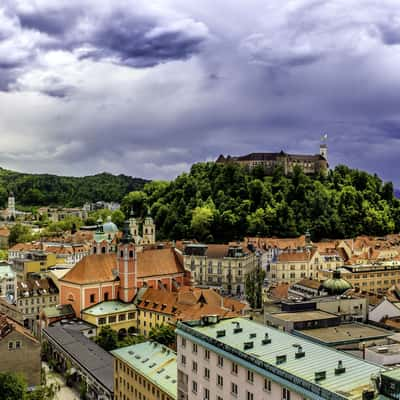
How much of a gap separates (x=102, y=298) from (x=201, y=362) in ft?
141

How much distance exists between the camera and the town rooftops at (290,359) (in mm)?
24094

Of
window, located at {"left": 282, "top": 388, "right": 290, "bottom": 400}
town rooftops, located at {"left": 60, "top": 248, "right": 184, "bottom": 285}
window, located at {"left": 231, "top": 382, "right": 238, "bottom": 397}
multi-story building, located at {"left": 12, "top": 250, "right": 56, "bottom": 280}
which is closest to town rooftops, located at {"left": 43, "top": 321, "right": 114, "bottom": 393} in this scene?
town rooftops, located at {"left": 60, "top": 248, "right": 184, "bottom": 285}

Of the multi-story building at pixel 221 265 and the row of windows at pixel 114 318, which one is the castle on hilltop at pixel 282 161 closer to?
the multi-story building at pixel 221 265

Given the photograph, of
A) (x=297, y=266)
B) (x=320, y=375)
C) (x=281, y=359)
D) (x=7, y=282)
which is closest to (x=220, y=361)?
(x=281, y=359)

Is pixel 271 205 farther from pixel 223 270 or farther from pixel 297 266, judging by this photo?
pixel 223 270

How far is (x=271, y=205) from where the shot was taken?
126 metres

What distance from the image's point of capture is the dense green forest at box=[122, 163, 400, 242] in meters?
122

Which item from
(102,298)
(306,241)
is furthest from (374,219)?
(102,298)

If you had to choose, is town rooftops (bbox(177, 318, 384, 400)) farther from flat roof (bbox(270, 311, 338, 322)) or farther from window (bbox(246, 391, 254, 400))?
flat roof (bbox(270, 311, 338, 322))

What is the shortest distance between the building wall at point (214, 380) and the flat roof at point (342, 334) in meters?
9.55

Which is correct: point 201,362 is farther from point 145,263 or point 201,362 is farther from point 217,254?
point 217,254

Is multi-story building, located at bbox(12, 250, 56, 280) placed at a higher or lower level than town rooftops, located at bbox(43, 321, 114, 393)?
higher

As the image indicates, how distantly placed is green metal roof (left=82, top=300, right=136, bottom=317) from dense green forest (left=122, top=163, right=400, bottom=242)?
5006 centimetres

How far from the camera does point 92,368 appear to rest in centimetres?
5147
